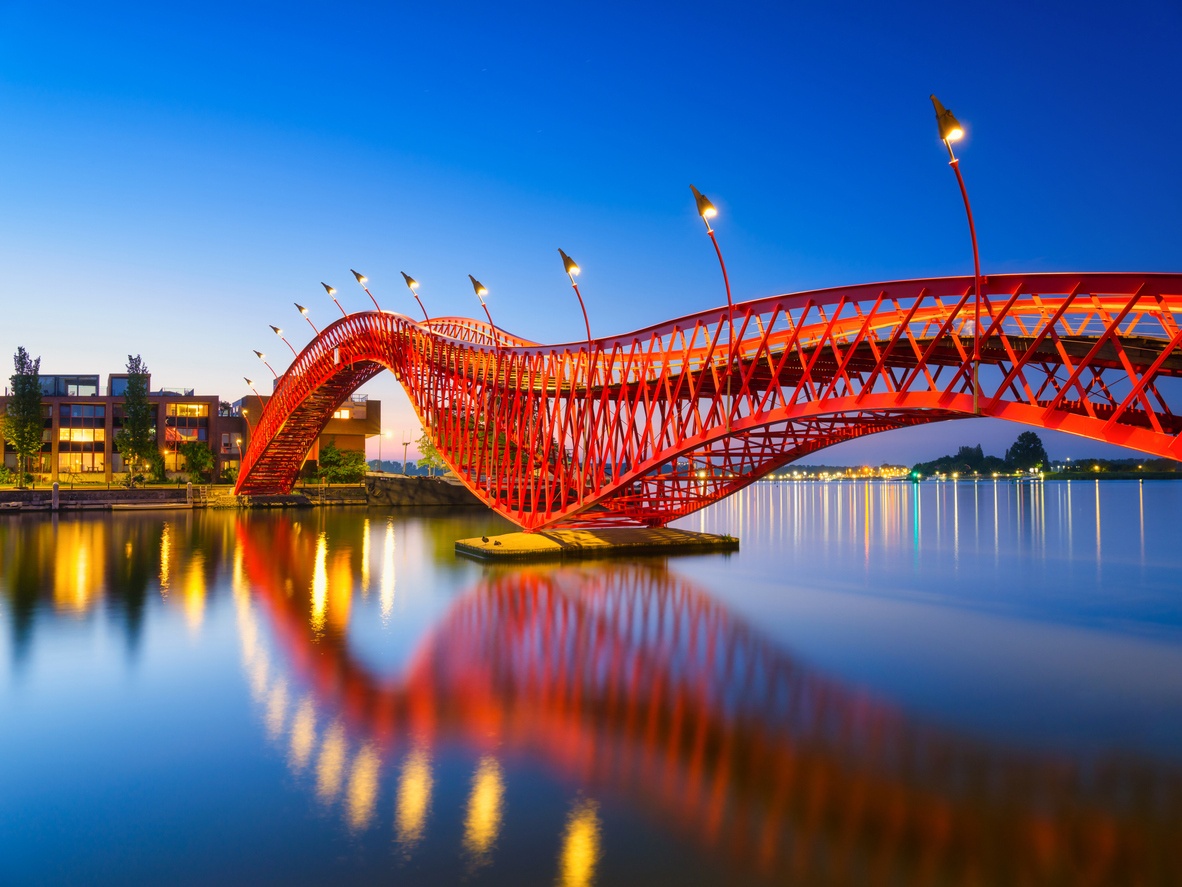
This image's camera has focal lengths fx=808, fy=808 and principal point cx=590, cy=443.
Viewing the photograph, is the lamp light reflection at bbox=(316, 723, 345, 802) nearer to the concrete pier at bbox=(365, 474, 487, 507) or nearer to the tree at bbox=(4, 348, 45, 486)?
the concrete pier at bbox=(365, 474, 487, 507)

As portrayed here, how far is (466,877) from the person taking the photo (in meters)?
8.98

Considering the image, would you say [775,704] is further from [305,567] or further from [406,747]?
[305,567]

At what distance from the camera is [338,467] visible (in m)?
99.4

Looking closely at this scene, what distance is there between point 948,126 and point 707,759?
1337 centimetres

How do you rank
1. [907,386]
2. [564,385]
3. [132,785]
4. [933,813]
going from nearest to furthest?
1. [933,813]
2. [132,785]
3. [907,386]
4. [564,385]

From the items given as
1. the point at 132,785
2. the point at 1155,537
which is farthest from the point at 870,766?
the point at 1155,537

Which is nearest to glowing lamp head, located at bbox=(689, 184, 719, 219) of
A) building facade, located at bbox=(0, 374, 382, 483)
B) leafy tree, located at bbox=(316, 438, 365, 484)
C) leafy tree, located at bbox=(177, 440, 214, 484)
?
leafy tree, located at bbox=(316, 438, 365, 484)

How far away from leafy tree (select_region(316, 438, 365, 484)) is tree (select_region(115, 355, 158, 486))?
18271 mm

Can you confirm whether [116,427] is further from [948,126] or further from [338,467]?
[948,126]

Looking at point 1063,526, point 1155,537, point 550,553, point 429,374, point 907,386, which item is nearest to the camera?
point 907,386

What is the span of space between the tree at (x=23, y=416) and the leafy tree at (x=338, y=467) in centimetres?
2968

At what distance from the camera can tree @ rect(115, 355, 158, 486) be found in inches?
3558

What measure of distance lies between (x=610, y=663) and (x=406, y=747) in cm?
669

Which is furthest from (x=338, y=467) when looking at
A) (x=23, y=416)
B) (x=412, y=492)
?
(x=23, y=416)
